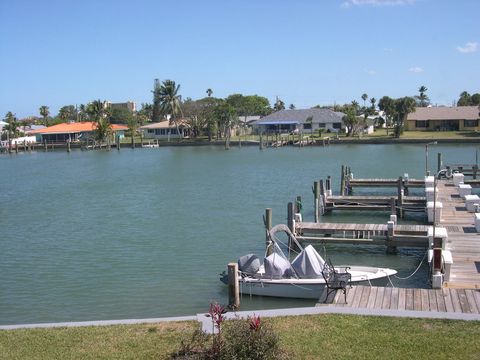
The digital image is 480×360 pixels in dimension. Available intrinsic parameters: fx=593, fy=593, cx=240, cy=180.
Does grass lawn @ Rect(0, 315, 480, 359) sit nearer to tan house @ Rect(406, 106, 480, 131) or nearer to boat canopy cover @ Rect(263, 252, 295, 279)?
boat canopy cover @ Rect(263, 252, 295, 279)

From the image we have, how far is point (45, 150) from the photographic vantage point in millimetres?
129625

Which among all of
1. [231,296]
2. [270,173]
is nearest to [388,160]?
[270,173]

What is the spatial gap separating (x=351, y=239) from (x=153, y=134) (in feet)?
378

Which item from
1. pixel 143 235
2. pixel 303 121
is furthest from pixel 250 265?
pixel 303 121

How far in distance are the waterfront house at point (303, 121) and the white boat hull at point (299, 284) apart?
9966cm

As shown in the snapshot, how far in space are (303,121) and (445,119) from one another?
28.5m

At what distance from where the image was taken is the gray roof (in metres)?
122

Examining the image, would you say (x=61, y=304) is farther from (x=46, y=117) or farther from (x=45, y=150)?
(x=46, y=117)

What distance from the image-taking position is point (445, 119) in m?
108

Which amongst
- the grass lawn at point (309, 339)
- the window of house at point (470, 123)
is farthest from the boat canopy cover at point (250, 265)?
the window of house at point (470, 123)

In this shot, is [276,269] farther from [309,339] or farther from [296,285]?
[309,339]

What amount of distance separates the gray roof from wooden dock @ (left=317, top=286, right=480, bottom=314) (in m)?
107

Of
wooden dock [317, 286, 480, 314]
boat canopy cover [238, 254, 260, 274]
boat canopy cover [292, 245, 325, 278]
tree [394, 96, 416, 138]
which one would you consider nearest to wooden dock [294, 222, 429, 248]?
boat canopy cover [292, 245, 325, 278]

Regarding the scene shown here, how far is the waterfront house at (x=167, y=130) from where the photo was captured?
129125 millimetres
